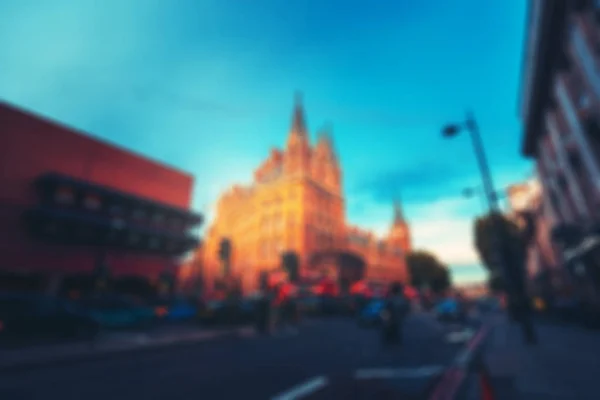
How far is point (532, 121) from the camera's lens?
1973cm

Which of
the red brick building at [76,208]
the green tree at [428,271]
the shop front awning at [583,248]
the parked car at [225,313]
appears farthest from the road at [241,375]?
the green tree at [428,271]

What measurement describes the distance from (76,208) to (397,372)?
22.8 m

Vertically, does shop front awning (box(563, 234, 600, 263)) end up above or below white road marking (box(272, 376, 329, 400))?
above

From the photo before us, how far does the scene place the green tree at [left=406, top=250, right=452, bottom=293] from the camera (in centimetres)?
6829

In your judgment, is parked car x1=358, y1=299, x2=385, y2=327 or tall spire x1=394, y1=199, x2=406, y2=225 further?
tall spire x1=394, y1=199, x2=406, y2=225

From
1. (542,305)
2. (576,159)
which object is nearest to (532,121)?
(576,159)

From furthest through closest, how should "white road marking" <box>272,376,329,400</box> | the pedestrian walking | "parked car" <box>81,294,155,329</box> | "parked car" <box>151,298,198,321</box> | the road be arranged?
1. "parked car" <box>151,298,198,321</box>
2. "parked car" <box>81,294,155,329</box>
3. the pedestrian walking
4. the road
5. "white road marking" <box>272,376,329,400</box>

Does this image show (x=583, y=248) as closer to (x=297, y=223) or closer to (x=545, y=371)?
(x=545, y=371)

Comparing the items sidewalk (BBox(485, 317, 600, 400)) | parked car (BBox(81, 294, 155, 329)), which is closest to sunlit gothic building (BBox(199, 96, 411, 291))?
parked car (BBox(81, 294, 155, 329))

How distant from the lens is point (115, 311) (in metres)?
13.3

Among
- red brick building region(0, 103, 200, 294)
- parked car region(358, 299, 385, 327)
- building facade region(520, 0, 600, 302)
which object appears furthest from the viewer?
red brick building region(0, 103, 200, 294)

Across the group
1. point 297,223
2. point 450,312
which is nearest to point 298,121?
point 297,223

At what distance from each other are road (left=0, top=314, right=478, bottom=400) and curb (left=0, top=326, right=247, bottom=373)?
0.97ft

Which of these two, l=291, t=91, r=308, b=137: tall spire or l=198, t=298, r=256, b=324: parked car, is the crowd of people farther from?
l=291, t=91, r=308, b=137: tall spire
